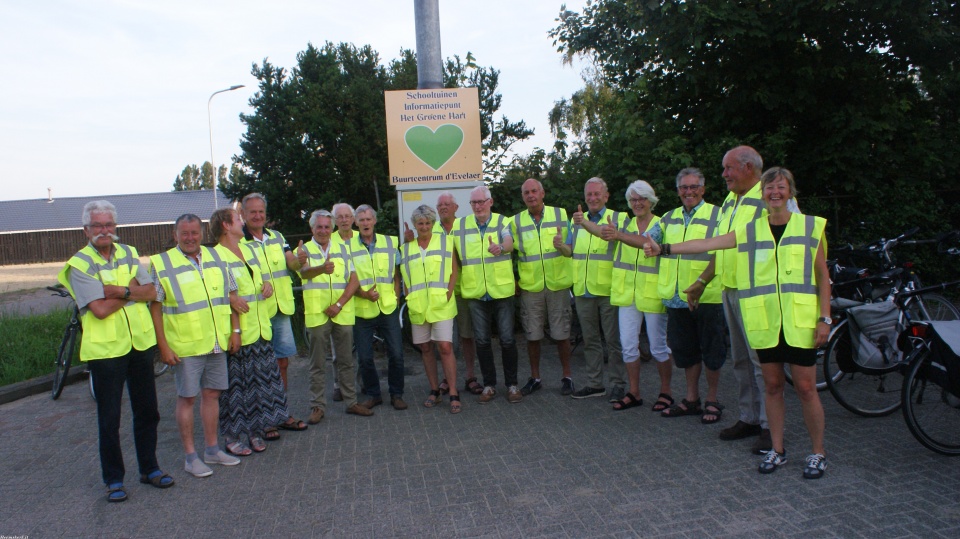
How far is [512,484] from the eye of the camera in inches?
172

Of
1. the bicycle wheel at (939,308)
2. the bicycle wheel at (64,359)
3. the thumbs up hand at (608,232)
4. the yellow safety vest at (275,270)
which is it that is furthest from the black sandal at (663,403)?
the bicycle wheel at (64,359)

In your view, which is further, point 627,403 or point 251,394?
point 627,403

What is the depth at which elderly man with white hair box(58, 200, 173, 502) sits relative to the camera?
4.31 metres

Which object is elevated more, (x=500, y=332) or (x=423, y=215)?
(x=423, y=215)

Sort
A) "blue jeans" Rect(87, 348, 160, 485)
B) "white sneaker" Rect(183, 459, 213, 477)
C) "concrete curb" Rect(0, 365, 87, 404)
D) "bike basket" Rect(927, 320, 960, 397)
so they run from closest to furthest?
"bike basket" Rect(927, 320, 960, 397) < "blue jeans" Rect(87, 348, 160, 485) < "white sneaker" Rect(183, 459, 213, 477) < "concrete curb" Rect(0, 365, 87, 404)

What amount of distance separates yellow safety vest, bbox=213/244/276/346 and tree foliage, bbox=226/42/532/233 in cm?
839

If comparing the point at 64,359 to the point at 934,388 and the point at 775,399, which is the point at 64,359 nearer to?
the point at 775,399

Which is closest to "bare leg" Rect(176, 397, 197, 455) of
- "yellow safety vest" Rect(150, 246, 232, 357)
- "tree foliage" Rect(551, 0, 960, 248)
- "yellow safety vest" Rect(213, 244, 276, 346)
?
"yellow safety vest" Rect(150, 246, 232, 357)

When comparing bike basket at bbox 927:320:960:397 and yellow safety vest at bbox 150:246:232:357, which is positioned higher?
yellow safety vest at bbox 150:246:232:357

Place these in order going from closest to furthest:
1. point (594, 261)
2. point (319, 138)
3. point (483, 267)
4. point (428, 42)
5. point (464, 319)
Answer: point (594, 261), point (483, 267), point (464, 319), point (428, 42), point (319, 138)

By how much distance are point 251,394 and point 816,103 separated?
8972mm

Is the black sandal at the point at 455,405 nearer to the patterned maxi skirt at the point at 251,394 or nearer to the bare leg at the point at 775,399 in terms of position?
the patterned maxi skirt at the point at 251,394

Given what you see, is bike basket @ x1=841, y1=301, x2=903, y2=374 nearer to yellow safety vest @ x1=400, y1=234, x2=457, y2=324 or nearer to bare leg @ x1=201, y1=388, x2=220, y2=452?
yellow safety vest @ x1=400, y1=234, x2=457, y2=324

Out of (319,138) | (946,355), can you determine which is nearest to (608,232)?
(946,355)
